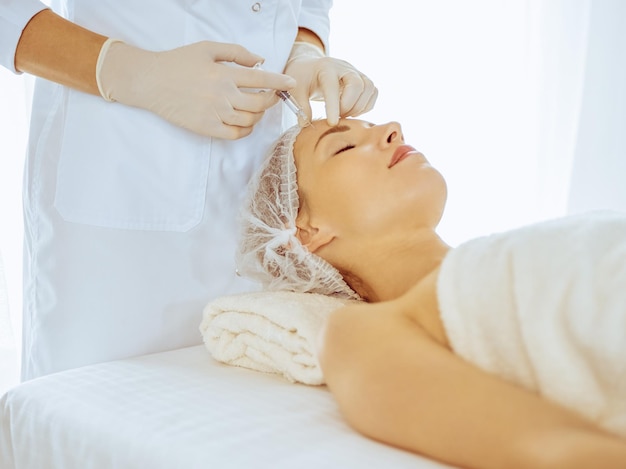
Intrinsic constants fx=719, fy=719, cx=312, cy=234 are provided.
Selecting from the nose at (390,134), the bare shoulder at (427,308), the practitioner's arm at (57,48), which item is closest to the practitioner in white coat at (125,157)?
the practitioner's arm at (57,48)

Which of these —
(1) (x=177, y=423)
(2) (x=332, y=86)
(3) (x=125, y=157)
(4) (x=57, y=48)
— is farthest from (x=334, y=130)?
(1) (x=177, y=423)

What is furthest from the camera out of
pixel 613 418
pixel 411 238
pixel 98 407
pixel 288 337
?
pixel 411 238

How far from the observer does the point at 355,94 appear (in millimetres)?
1529

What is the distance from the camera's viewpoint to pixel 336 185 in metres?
1.39

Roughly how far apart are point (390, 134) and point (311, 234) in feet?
0.83

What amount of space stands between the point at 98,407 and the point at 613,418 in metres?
0.73

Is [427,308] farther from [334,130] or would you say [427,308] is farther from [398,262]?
[334,130]

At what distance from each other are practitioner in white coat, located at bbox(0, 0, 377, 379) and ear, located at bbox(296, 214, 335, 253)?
0.68ft

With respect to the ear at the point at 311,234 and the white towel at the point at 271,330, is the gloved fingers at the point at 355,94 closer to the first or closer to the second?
the ear at the point at 311,234

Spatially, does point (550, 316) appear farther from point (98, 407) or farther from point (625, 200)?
point (625, 200)

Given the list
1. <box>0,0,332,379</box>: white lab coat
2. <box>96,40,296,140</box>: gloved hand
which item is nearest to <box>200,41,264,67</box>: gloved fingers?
<box>96,40,296,140</box>: gloved hand

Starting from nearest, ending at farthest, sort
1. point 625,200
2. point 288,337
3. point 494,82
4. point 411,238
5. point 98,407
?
point 98,407 → point 288,337 → point 411,238 → point 625,200 → point 494,82

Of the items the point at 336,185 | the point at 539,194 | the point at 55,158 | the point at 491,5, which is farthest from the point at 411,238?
the point at 491,5

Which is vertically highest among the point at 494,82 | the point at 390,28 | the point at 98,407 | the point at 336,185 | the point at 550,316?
the point at 390,28
